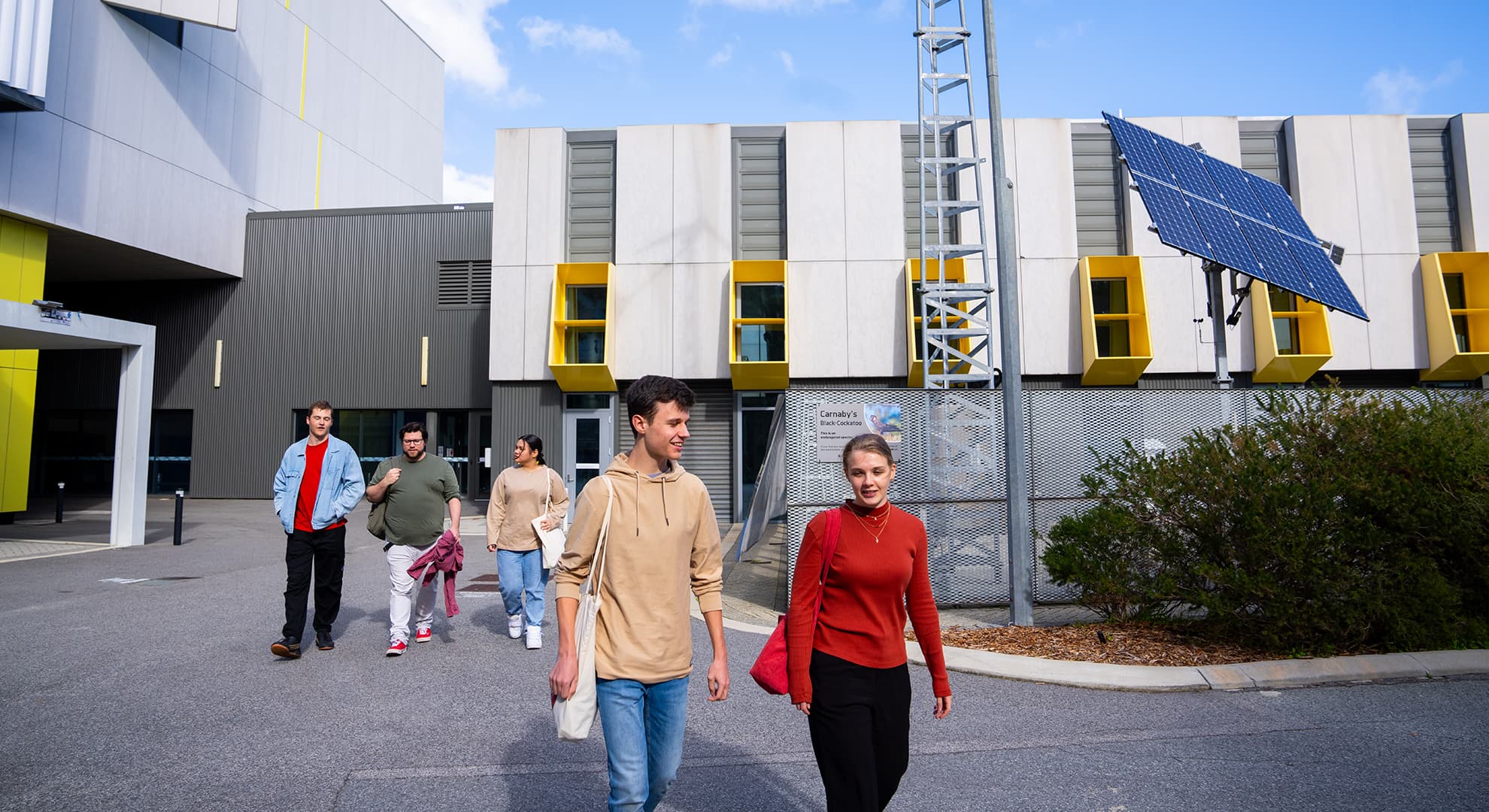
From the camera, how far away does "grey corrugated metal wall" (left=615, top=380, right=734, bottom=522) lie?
Answer: 2025 centimetres

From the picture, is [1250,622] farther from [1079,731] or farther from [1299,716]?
[1079,731]

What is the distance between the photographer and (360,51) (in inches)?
1315

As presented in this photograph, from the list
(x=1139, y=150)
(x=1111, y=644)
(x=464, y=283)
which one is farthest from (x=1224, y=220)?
(x=464, y=283)

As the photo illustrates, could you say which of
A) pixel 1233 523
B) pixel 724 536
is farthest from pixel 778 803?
pixel 724 536

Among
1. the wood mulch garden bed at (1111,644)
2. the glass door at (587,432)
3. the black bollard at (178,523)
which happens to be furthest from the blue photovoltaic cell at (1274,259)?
the black bollard at (178,523)

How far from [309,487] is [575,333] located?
1361cm

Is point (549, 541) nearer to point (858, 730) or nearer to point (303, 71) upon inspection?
point (858, 730)

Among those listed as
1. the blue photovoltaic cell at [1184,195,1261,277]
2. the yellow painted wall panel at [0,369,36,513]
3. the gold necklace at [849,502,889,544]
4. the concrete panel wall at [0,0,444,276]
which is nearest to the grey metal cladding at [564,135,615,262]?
the concrete panel wall at [0,0,444,276]

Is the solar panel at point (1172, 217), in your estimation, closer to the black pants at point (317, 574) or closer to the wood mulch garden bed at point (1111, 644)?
the wood mulch garden bed at point (1111, 644)

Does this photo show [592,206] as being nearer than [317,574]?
No

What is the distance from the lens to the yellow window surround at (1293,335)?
1862cm

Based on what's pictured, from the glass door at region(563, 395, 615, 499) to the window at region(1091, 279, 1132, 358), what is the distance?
11381 millimetres

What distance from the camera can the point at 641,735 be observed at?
120 inches

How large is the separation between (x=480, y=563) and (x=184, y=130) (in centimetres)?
1817
